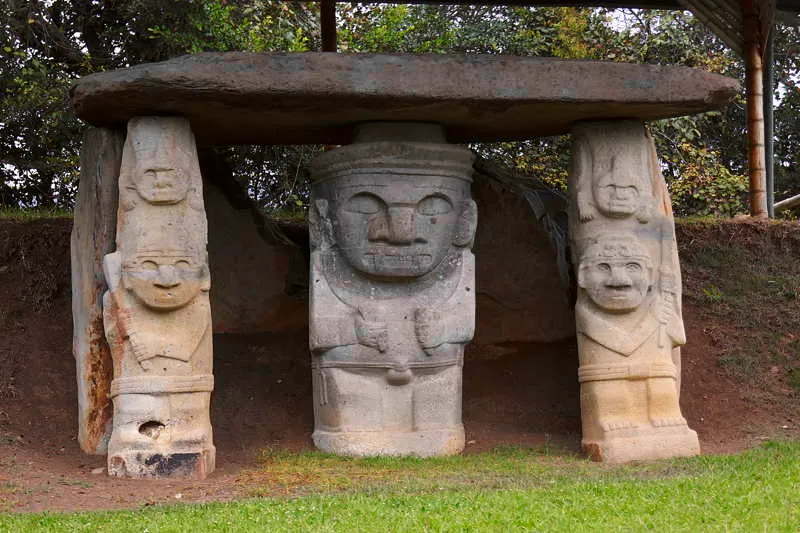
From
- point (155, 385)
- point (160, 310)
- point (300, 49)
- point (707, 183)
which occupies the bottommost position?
point (155, 385)

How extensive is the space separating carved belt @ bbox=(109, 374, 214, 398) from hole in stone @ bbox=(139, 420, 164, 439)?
201mm

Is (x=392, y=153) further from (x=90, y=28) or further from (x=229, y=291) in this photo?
(x=90, y=28)

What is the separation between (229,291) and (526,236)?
8.37 ft

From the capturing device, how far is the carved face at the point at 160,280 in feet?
24.3

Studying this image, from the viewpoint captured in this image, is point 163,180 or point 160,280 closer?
point 160,280

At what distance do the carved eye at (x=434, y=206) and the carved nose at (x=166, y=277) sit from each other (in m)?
1.74

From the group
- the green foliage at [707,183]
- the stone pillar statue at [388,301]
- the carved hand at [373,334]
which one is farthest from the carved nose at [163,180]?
the green foliage at [707,183]

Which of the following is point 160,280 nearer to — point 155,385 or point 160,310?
point 160,310

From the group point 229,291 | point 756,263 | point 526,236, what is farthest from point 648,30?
point 229,291

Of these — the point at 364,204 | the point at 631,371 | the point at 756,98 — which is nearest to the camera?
the point at 631,371

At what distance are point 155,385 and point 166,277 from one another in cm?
69

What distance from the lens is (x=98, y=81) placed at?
7.27 metres

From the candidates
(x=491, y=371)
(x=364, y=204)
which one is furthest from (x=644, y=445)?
(x=364, y=204)

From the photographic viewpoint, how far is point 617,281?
308 inches
